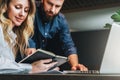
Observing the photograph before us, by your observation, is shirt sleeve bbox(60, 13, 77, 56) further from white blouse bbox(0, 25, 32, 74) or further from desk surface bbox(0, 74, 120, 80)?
desk surface bbox(0, 74, 120, 80)

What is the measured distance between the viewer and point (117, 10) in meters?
2.02

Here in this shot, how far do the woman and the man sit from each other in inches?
2.7

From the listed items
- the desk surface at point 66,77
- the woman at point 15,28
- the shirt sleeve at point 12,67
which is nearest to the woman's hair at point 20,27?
the woman at point 15,28

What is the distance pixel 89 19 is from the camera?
2092mm

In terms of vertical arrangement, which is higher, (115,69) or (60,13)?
(60,13)

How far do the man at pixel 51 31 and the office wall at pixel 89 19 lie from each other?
0.24 feet

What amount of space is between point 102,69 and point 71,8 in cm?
109

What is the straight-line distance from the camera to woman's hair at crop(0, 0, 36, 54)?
1.91 m

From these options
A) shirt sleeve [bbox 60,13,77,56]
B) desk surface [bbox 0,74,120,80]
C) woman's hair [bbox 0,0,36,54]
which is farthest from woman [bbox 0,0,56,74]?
desk surface [bbox 0,74,120,80]

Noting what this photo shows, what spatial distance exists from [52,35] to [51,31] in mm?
35

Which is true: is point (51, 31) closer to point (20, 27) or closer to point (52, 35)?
point (52, 35)

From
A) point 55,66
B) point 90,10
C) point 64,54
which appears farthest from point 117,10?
point 55,66

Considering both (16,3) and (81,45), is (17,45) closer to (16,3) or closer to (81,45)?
(16,3)

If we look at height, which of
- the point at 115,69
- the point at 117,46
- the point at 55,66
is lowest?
the point at 55,66
